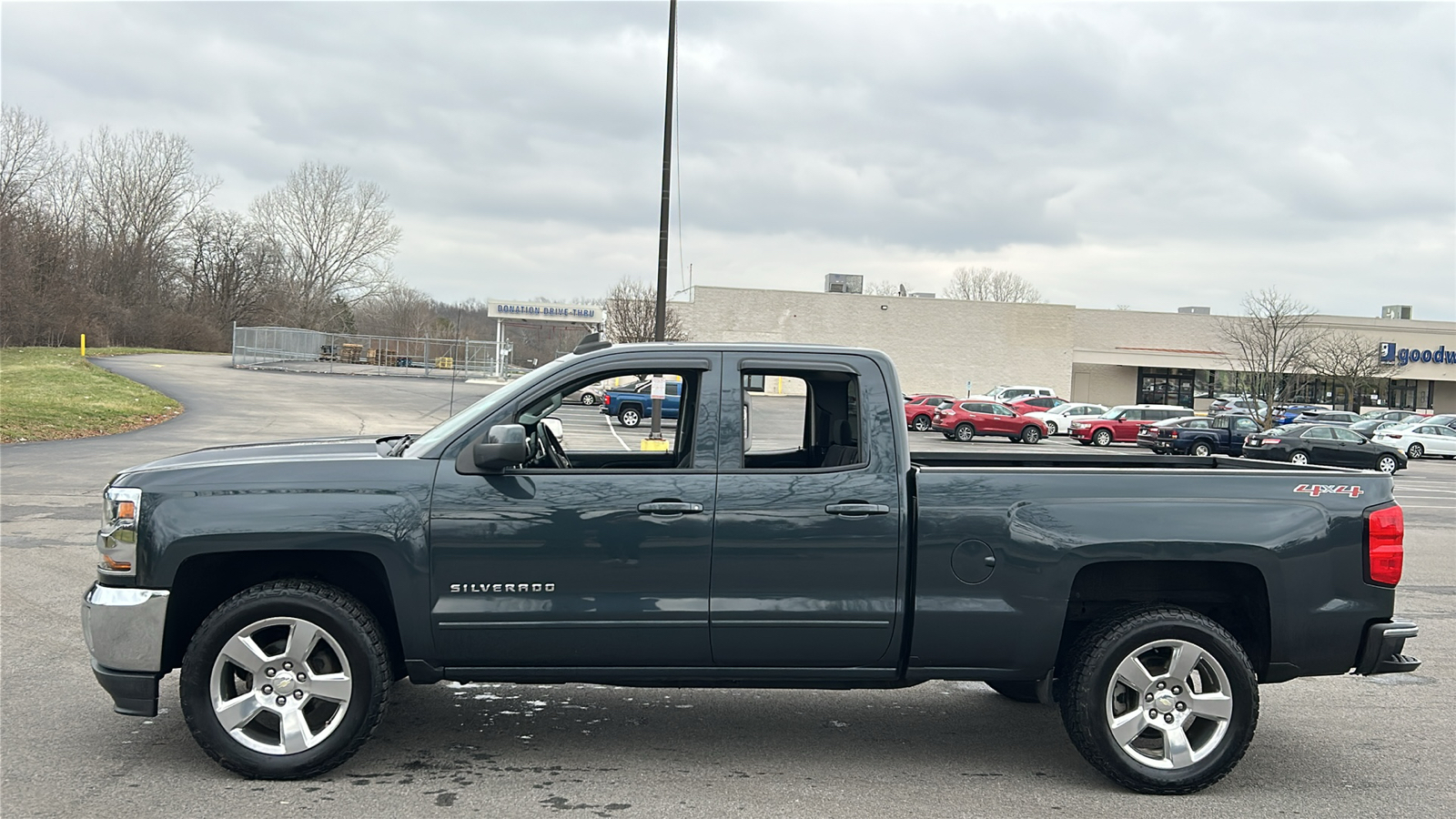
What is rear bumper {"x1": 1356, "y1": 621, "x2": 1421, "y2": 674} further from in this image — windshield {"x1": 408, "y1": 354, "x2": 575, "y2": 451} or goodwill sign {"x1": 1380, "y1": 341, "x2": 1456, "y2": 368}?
goodwill sign {"x1": 1380, "y1": 341, "x2": 1456, "y2": 368}

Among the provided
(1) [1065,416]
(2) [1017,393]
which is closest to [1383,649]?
(1) [1065,416]

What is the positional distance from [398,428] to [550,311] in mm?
62277

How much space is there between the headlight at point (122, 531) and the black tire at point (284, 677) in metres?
0.40

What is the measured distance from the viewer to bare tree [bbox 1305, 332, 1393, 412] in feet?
188

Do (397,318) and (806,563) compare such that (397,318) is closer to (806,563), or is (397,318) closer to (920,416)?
(920,416)

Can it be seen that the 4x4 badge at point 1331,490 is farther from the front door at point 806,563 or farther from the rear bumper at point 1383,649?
the front door at point 806,563

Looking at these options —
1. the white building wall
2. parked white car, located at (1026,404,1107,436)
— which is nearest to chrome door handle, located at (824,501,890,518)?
parked white car, located at (1026,404,1107,436)

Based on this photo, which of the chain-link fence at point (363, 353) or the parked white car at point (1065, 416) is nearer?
the parked white car at point (1065, 416)

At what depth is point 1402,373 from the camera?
65.6m

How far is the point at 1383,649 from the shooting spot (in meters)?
4.56

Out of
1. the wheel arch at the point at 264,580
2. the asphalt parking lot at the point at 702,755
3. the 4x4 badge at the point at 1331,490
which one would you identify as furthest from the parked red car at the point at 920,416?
the wheel arch at the point at 264,580

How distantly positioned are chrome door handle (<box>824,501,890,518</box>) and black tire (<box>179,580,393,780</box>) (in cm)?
200

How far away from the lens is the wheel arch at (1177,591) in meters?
4.72

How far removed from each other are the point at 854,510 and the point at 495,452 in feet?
5.02
